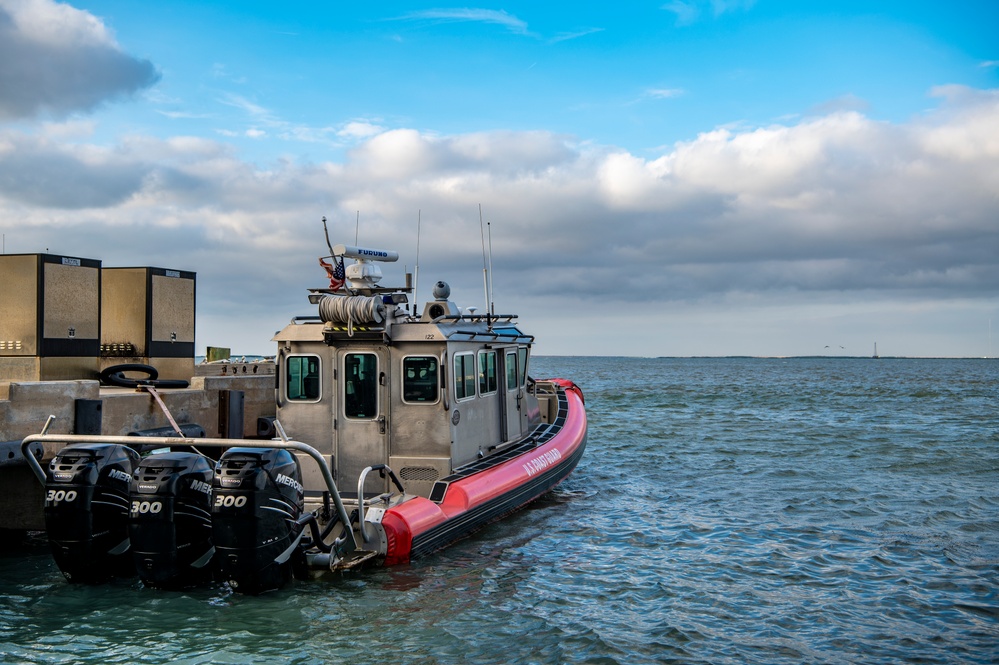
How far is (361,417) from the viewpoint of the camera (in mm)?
9617

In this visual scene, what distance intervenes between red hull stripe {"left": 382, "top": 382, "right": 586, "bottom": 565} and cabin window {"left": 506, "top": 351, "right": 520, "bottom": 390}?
100 cm

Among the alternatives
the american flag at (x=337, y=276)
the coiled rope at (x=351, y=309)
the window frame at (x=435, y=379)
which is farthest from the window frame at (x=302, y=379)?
the window frame at (x=435, y=379)

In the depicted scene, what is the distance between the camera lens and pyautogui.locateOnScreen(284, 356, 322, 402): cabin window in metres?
9.74

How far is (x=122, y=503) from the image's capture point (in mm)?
7488

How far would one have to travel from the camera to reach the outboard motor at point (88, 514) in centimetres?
727

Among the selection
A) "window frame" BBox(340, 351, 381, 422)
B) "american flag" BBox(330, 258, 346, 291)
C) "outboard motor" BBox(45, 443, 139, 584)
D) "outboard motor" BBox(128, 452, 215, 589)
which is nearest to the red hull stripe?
"window frame" BBox(340, 351, 381, 422)

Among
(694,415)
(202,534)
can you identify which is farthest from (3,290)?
(694,415)

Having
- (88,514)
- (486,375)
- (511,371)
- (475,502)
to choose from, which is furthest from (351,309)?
(511,371)

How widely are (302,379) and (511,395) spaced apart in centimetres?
345

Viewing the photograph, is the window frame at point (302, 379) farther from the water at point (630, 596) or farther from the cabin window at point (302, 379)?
the water at point (630, 596)

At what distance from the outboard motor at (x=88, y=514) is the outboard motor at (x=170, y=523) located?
1.35ft

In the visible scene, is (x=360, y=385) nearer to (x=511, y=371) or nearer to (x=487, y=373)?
(x=487, y=373)

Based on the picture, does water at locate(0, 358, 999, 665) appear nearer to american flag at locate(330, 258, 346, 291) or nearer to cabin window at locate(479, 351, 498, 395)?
cabin window at locate(479, 351, 498, 395)

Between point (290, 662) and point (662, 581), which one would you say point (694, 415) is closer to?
point (662, 581)
